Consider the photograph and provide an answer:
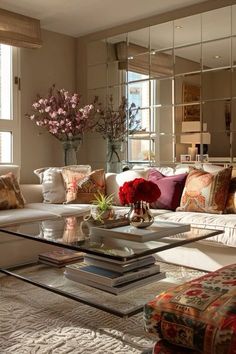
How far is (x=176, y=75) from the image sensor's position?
4309mm

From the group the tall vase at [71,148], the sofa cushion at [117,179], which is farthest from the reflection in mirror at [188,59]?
the tall vase at [71,148]

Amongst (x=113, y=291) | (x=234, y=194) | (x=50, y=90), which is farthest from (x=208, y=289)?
(x=50, y=90)

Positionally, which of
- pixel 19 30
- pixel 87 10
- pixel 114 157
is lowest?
pixel 114 157

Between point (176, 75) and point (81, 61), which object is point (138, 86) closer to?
point (176, 75)

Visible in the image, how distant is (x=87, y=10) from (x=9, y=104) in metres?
1.34

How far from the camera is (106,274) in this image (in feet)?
7.00

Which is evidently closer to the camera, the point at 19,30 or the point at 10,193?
the point at 10,193

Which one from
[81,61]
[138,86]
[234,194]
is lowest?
[234,194]

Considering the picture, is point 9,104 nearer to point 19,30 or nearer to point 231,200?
point 19,30

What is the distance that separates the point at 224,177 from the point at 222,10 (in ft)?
5.60

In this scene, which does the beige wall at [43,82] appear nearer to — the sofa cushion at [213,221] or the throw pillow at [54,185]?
the throw pillow at [54,185]

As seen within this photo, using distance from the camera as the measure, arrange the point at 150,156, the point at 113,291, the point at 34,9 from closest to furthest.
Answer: the point at 113,291, the point at 34,9, the point at 150,156

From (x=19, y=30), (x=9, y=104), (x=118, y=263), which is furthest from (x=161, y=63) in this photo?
(x=118, y=263)

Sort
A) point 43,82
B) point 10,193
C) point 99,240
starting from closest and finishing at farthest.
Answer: point 99,240, point 10,193, point 43,82
